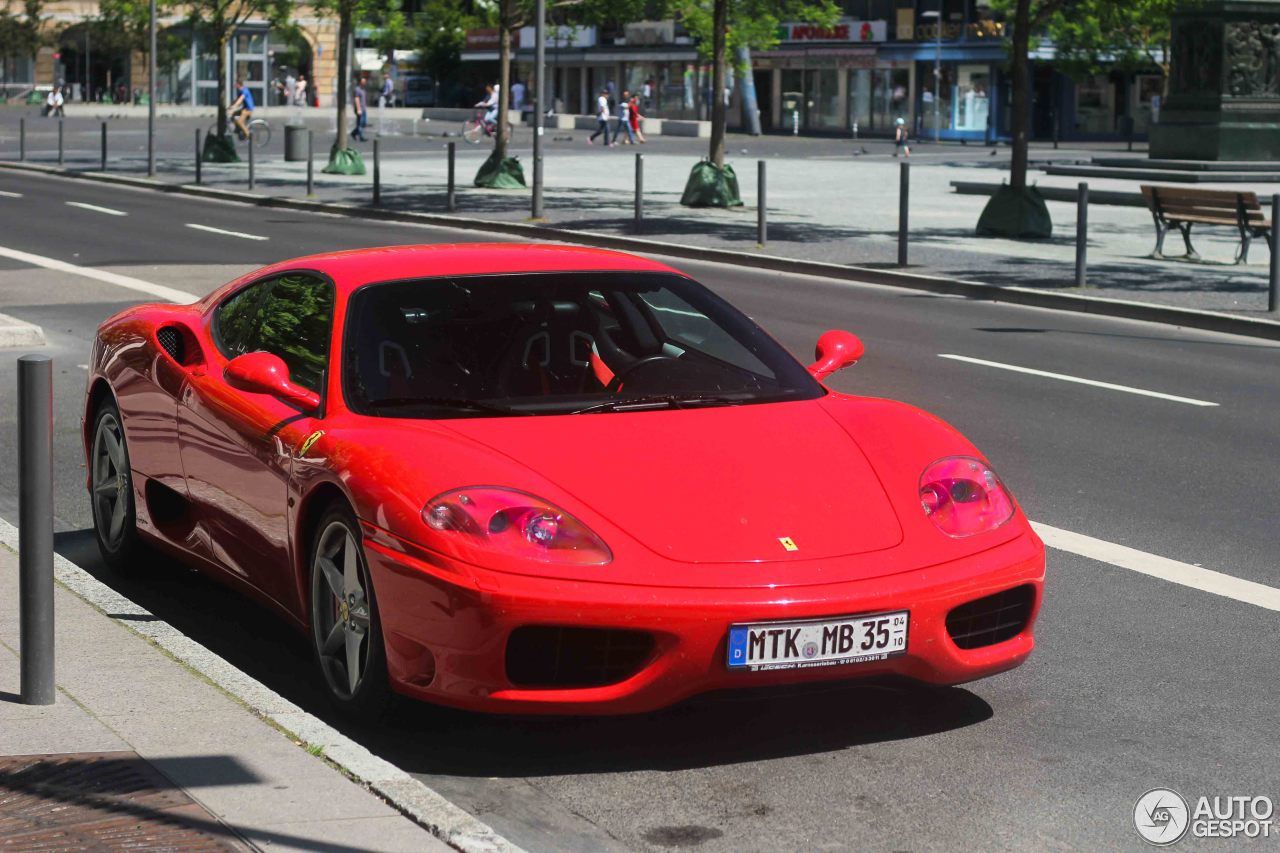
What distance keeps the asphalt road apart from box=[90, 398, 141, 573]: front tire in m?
0.12

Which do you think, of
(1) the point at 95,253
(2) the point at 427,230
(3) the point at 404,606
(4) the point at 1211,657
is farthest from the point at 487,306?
(2) the point at 427,230

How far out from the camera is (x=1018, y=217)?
25.4 m

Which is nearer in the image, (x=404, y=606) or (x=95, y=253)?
(x=404, y=606)

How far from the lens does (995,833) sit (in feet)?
14.4

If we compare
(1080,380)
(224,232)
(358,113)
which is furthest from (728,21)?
(358,113)

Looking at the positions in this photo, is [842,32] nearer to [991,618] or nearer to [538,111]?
[538,111]

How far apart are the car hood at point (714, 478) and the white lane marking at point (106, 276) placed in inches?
475

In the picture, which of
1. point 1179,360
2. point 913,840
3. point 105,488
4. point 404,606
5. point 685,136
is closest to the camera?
point 913,840

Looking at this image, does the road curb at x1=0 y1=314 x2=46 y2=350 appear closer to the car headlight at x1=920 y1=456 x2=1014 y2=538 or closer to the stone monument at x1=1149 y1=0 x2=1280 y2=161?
the car headlight at x1=920 y1=456 x2=1014 y2=538

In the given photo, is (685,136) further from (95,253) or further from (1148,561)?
(1148,561)

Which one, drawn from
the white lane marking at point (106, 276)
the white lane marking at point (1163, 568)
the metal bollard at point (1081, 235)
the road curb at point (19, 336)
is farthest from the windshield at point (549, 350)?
the metal bollard at point (1081, 235)

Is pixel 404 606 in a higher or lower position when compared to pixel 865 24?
lower

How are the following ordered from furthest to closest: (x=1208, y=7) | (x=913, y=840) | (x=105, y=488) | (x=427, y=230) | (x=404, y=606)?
(x=1208, y=7) → (x=427, y=230) → (x=105, y=488) → (x=404, y=606) → (x=913, y=840)

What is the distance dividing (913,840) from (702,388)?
5.91ft
